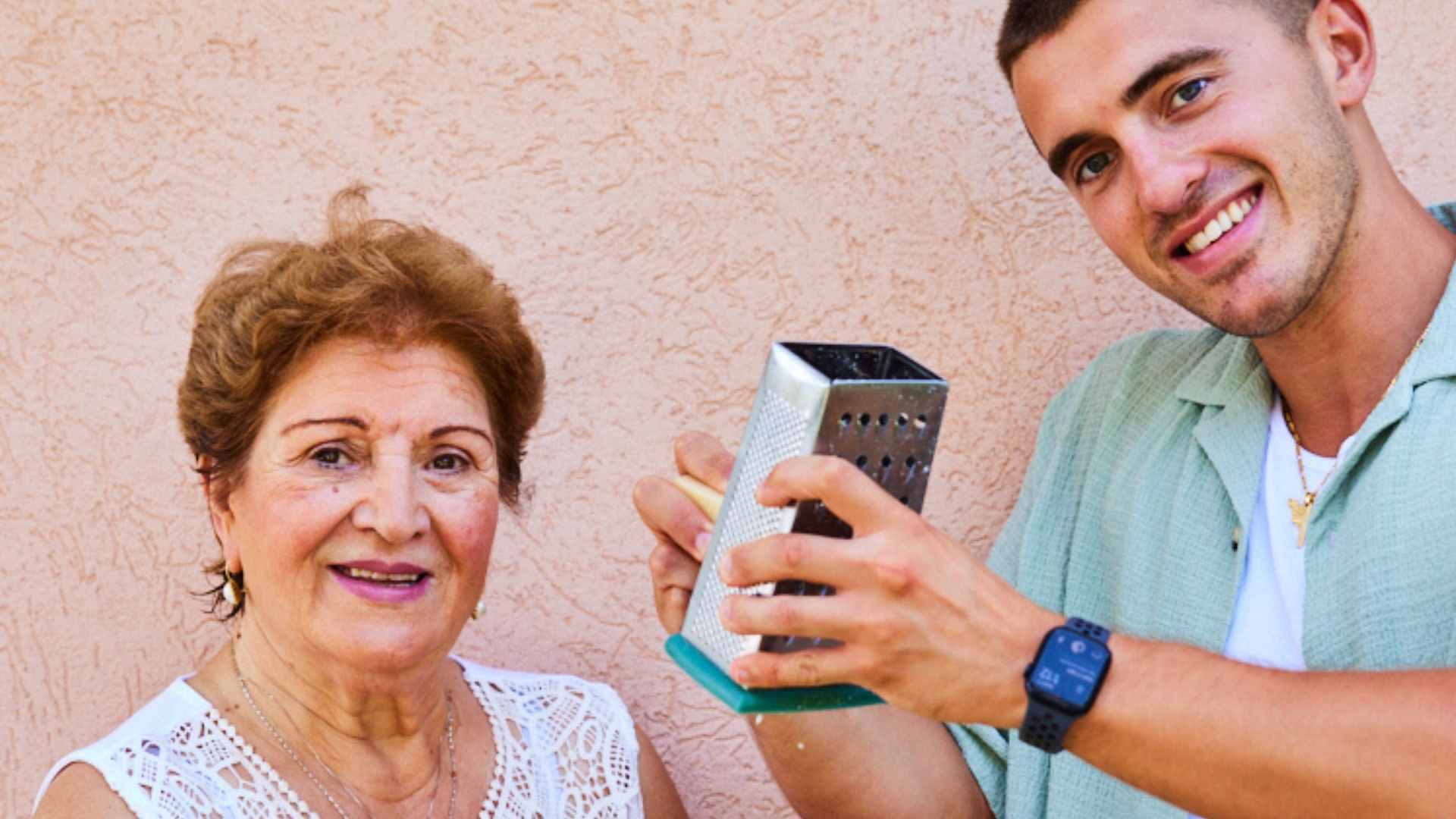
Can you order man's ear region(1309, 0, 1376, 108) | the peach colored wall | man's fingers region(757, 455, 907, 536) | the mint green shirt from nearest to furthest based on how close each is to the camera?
man's fingers region(757, 455, 907, 536), the mint green shirt, man's ear region(1309, 0, 1376, 108), the peach colored wall

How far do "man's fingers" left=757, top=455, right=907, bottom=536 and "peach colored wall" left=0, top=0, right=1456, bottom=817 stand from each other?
4.37 feet

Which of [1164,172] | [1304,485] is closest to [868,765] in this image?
[1304,485]

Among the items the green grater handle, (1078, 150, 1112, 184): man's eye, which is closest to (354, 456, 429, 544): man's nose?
the green grater handle

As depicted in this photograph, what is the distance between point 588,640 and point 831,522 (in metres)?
1.42

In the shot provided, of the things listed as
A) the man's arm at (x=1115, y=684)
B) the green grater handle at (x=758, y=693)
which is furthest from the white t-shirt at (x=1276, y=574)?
the green grater handle at (x=758, y=693)

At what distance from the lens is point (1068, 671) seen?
1478mm

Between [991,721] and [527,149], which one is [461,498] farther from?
[991,721]

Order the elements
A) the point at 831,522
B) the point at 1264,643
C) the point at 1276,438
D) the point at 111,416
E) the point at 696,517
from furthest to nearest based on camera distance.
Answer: the point at 111,416, the point at 1276,438, the point at 1264,643, the point at 696,517, the point at 831,522

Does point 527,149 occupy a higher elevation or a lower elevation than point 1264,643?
higher

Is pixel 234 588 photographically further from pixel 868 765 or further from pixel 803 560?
pixel 803 560

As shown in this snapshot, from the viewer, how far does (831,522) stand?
1453 millimetres

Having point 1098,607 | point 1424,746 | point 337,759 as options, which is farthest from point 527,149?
point 1424,746

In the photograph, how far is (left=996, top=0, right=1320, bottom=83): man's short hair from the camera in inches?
81.6

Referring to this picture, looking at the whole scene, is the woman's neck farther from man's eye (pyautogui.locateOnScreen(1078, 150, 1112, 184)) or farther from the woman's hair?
man's eye (pyautogui.locateOnScreen(1078, 150, 1112, 184))
